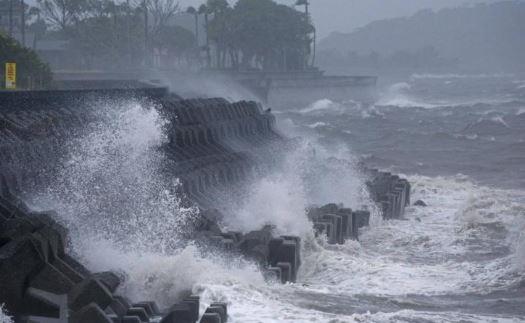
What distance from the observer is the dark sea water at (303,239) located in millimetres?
10398

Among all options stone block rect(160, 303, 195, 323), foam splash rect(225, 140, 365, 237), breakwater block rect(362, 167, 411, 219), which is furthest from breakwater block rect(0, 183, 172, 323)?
breakwater block rect(362, 167, 411, 219)

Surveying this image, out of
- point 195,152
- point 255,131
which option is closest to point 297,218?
point 195,152

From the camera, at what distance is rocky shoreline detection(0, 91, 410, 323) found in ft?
28.5

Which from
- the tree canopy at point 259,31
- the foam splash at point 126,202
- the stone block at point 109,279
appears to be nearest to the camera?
the stone block at point 109,279

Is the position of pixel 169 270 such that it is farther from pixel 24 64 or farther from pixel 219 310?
pixel 24 64

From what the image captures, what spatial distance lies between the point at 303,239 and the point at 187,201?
7.07 ft

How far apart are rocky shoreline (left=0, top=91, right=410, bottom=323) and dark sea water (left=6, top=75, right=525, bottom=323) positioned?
14.7 inches

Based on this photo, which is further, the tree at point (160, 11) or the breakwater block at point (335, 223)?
the tree at point (160, 11)

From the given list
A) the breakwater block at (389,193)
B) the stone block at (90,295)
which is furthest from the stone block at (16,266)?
A: the breakwater block at (389,193)

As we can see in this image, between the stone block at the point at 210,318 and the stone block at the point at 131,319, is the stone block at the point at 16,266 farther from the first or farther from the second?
the stone block at the point at 210,318

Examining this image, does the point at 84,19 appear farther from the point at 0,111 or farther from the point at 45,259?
the point at 45,259

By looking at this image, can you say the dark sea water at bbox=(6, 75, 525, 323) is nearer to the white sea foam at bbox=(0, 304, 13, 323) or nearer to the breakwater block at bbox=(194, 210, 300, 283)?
the breakwater block at bbox=(194, 210, 300, 283)

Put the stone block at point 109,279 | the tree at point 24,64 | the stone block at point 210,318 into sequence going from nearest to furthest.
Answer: the stone block at point 210,318 < the stone block at point 109,279 < the tree at point 24,64

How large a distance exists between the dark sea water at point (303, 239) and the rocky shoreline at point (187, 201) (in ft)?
1.23
